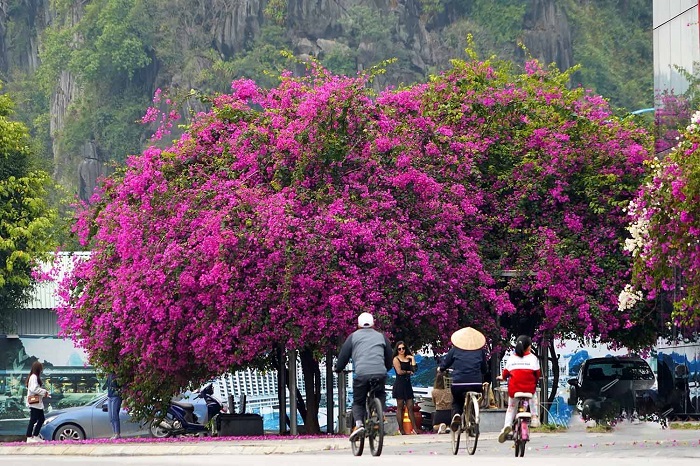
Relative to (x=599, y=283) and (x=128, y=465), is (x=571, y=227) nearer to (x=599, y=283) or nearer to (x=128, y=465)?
(x=599, y=283)

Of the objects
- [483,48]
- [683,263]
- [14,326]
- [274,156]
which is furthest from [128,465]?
[483,48]

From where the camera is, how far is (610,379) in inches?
1344

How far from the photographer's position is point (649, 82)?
420 feet

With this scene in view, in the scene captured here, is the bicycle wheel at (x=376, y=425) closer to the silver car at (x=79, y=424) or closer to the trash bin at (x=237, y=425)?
the trash bin at (x=237, y=425)

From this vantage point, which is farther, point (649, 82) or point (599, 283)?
point (649, 82)

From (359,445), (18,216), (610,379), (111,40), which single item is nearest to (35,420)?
(359,445)

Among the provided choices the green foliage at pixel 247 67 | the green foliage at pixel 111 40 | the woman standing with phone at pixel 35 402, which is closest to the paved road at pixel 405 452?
the woman standing with phone at pixel 35 402

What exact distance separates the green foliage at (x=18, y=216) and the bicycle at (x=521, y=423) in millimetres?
29707

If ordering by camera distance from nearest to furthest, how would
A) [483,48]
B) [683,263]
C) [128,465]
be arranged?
[128,465] → [683,263] → [483,48]

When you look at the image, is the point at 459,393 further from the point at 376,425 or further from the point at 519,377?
the point at 376,425

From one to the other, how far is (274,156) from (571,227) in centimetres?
587

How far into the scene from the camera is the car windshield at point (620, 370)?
33.8 m

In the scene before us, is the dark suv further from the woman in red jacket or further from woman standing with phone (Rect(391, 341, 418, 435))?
the woman in red jacket

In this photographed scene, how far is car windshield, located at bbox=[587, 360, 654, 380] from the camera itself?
111 ft
